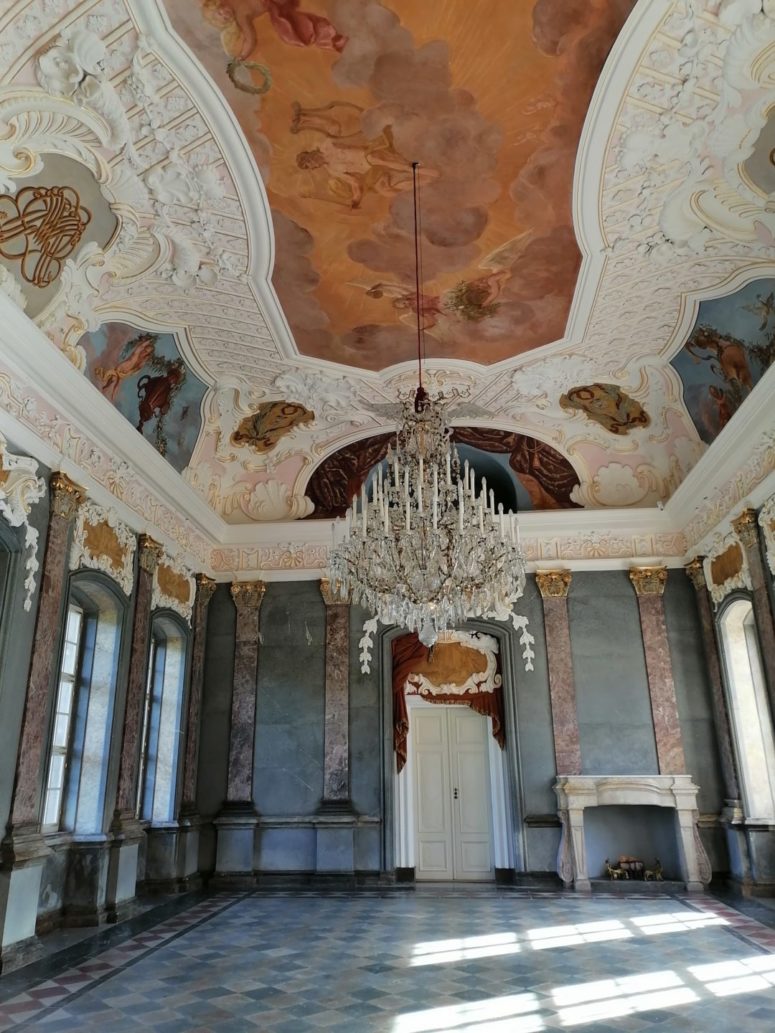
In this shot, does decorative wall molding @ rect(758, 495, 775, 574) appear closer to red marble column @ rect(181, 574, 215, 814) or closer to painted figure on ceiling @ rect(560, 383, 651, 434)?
painted figure on ceiling @ rect(560, 383, 651, 434)

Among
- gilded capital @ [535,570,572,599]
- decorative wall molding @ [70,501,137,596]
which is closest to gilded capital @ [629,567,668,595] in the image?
gilded capital @ [535,570,572,599]

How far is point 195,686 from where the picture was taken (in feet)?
37.1

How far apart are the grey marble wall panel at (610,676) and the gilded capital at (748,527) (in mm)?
2585

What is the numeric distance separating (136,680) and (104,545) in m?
1.76

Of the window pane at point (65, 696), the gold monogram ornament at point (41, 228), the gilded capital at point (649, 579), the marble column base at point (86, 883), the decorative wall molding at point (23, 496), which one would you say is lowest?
the marble column base at point (86, 883)

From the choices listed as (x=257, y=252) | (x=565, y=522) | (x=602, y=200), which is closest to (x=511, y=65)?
(x=602, y=200)

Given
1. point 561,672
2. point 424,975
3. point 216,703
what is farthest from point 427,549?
point 216,703

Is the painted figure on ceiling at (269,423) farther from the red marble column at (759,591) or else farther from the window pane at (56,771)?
the red marble column at (759,591)

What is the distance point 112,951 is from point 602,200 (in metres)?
7.80

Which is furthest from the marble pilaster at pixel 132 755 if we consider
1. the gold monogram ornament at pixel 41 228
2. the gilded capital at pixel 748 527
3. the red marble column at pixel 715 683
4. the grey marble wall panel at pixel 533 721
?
the red marble column at pixel 715 683

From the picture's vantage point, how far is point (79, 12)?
4949mm

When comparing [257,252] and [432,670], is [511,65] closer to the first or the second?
[257,252]

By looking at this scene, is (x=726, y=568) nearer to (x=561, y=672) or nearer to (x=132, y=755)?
(x=561, y=672)

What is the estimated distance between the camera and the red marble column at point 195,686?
10.8 m
